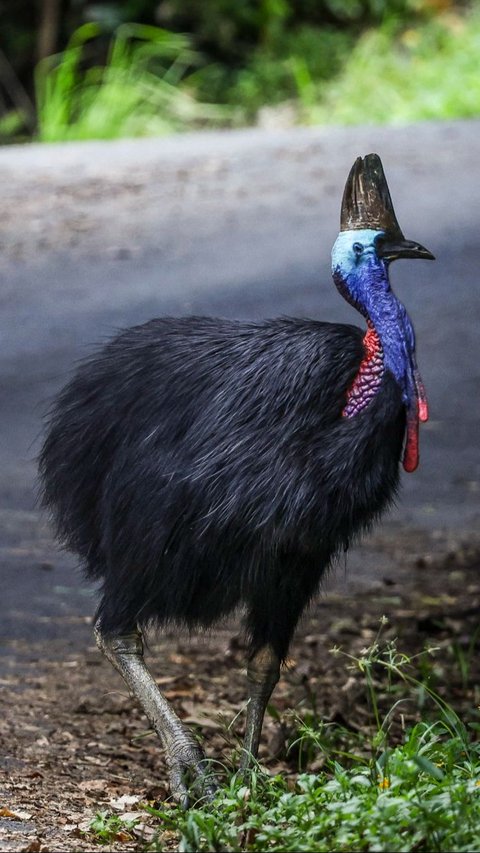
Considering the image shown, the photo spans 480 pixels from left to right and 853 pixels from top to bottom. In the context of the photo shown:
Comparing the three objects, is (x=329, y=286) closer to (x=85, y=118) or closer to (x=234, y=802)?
(x=85, y=118)

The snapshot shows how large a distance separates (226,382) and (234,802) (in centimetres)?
87

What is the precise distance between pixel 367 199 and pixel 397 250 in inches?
5.0

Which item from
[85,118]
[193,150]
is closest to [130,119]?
[85,118]

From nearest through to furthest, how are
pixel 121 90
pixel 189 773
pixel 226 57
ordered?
pixel 189 773 → pixel 121 90 → pixel 226 57

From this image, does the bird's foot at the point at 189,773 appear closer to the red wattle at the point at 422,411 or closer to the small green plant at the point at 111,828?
the small green plant at the point at 111,828

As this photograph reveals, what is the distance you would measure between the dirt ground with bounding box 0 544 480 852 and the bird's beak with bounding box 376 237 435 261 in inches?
42.7

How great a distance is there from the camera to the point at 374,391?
2826 mm

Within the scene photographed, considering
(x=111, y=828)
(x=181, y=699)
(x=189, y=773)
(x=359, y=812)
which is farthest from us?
(x=181, y=699)

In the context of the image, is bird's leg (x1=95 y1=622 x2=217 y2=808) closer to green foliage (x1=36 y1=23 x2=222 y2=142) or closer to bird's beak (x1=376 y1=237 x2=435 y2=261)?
bird's beak (x1=376 y1=237 x2=435 y2=261)

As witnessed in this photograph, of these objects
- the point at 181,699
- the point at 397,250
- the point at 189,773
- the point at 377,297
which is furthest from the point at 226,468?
the point at 181,699

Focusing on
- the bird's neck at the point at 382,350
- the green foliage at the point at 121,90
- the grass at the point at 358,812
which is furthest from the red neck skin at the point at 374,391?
the green foliage at the point at 121,90

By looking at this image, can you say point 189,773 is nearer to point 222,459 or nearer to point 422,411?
point 222,459

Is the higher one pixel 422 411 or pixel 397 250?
pixel 397 250

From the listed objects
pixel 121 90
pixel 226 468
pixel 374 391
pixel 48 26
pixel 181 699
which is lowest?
pixel 181 699
